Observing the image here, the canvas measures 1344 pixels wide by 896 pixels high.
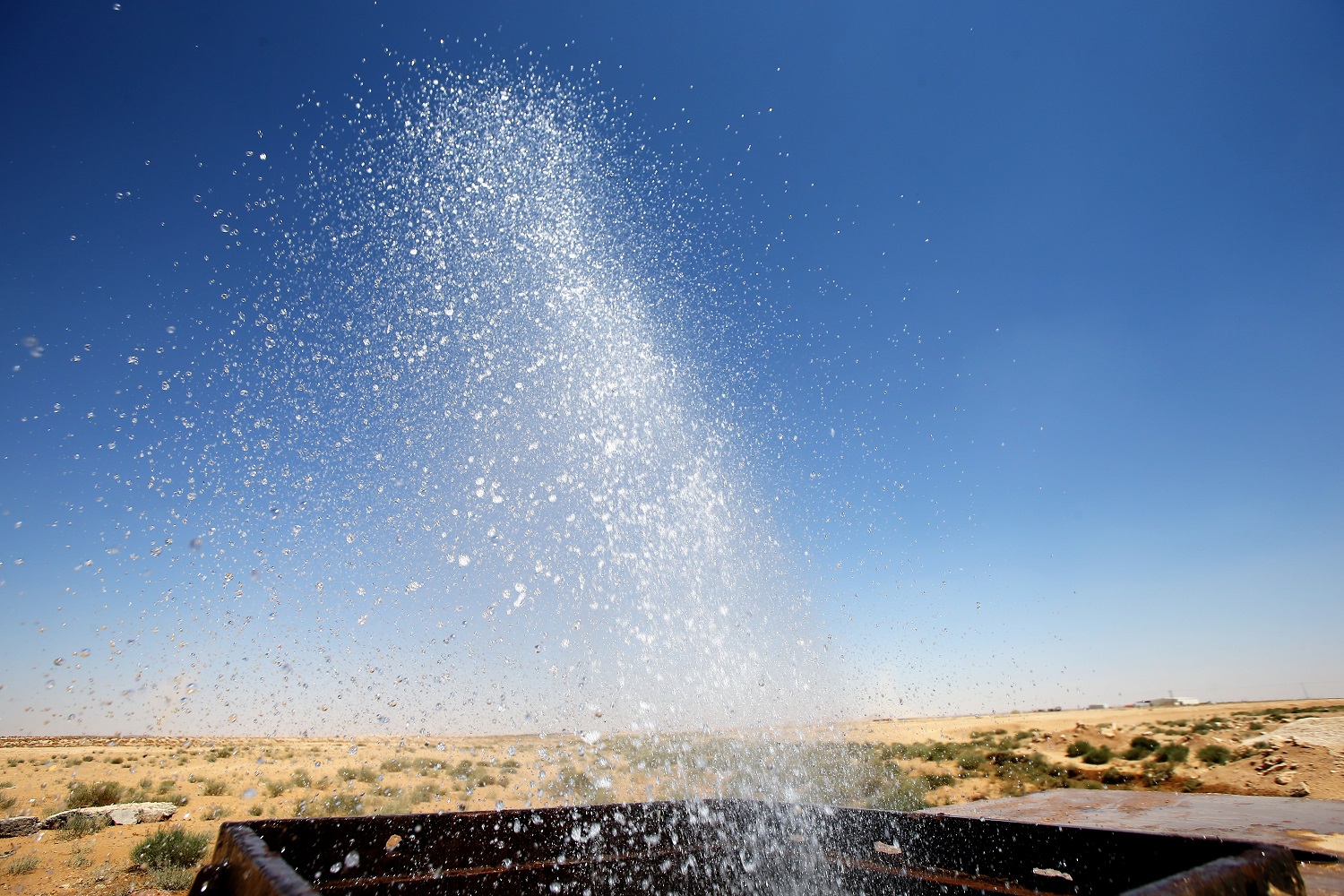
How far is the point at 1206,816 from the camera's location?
2936 millimetres

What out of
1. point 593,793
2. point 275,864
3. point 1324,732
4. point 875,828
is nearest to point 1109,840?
point 875,828

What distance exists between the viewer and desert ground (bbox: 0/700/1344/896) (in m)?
11.1

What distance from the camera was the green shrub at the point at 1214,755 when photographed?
15.1 m

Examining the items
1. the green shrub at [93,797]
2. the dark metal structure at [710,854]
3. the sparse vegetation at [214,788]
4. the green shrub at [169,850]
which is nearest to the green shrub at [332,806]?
the sparse vegetation at [214,788]

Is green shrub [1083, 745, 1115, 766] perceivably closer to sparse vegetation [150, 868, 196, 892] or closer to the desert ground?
the desert ground

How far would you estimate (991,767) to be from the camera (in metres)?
19.5

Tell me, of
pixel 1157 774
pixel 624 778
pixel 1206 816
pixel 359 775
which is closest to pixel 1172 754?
pixel 1157 774

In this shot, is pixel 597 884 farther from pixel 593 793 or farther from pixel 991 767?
pixel 991 767

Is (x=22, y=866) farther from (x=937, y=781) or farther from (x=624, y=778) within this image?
(x=937, y=781)

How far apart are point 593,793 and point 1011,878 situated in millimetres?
19788

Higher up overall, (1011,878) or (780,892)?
(1011,878)

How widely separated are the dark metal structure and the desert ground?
1018 cm

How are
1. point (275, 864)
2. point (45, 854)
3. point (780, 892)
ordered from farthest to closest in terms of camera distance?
point (45, 854) < point (780, 892) < point (275, 864)

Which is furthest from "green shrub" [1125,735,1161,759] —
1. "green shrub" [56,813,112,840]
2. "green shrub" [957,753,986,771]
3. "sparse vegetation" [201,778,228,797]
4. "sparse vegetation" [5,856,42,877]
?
"sparse vegetation" [201,778,228,797]
